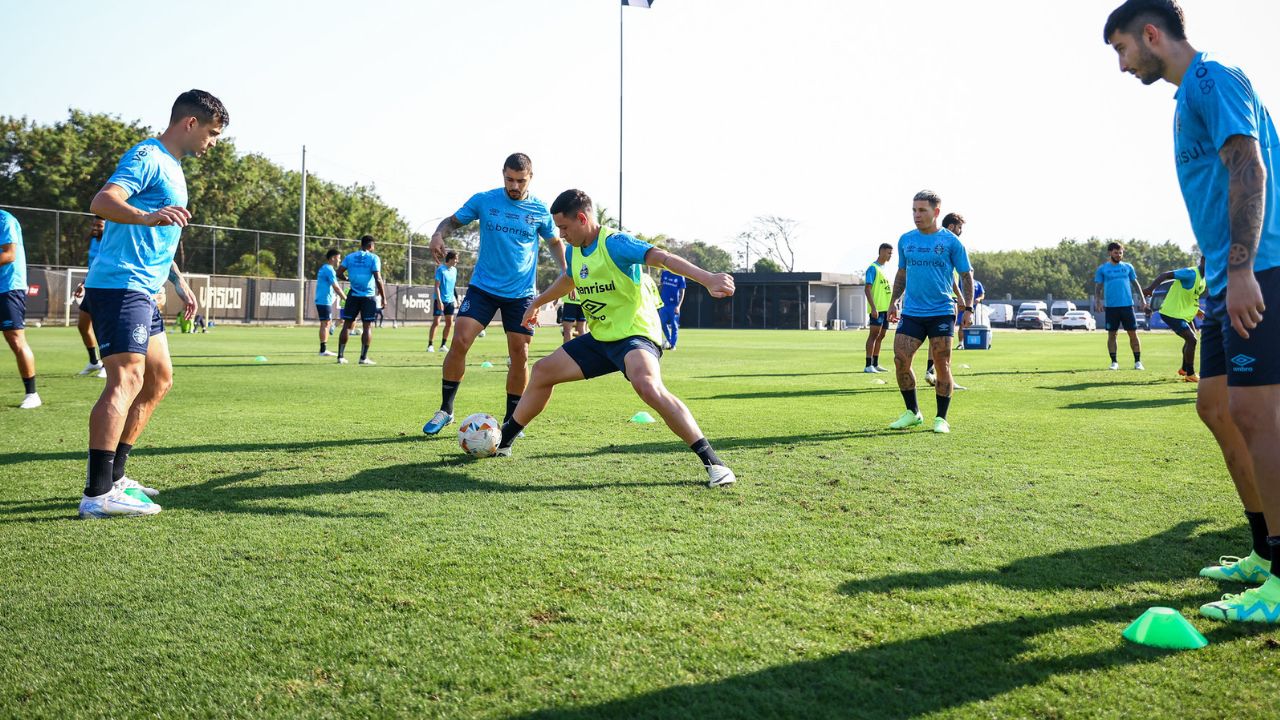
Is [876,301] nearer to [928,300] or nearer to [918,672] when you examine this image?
[928,300]

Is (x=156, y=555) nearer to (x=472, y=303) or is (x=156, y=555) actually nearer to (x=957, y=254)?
(x=472, y=303)

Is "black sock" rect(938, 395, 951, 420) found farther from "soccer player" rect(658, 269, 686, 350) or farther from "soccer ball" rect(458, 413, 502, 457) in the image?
"soccer player" rect(658, 269, 686, 350)

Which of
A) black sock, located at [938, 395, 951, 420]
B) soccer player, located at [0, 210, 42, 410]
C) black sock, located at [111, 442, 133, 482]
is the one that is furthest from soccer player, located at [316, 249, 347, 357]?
black sock, located at [111, 442, 133, 482]

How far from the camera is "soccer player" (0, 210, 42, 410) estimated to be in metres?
8.70

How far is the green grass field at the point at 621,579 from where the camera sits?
246cm

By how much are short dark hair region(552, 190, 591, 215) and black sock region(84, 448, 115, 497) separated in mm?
2795

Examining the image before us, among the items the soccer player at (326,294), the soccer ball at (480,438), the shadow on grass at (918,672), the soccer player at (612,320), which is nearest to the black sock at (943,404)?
the soccer player at (612,320)

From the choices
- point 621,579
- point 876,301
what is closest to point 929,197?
point 621,579

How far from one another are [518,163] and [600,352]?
2.20 m

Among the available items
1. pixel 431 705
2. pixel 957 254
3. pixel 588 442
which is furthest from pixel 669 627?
pixel 957 254

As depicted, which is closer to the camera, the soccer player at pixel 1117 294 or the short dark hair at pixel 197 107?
the short dark hair at pixel 197 107

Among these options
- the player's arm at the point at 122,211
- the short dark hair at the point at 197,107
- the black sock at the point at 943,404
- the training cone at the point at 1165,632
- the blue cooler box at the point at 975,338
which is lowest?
the training cone at the point at 1165,632

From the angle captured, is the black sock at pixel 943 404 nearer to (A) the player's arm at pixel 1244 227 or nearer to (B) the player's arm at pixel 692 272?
(B) the player's arm at pixel 692 272

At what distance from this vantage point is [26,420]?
7852 mm
